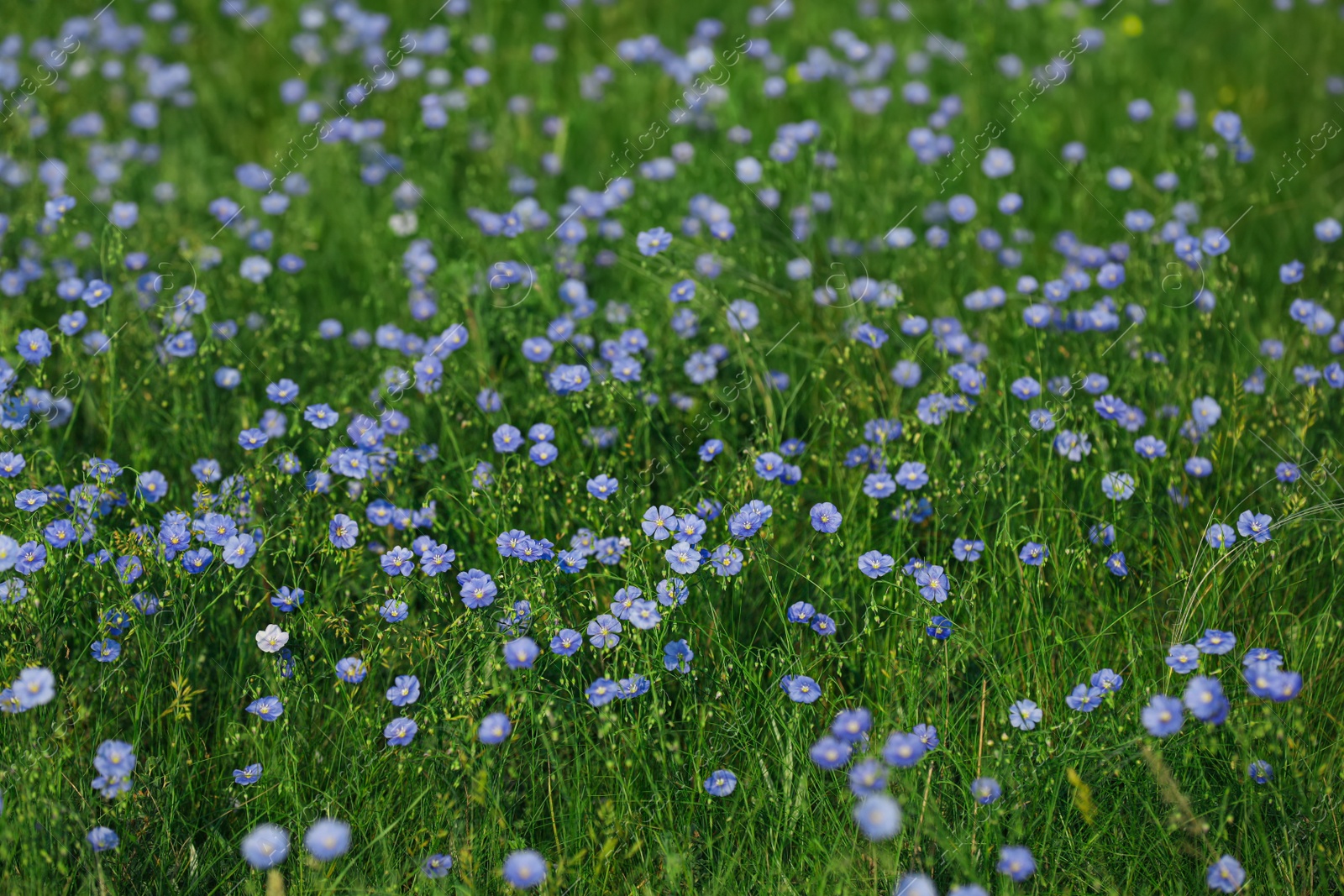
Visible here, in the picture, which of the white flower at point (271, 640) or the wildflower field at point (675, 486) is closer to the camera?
the wildflower field at point (675, 486)

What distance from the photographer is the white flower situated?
2.41 metres

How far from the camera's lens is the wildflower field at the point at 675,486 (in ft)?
7.21

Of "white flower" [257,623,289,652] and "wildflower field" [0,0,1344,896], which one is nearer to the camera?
"wildflower field" [0,0,1344,896]

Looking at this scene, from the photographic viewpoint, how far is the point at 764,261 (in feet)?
12.2

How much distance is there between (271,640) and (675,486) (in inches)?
42.3

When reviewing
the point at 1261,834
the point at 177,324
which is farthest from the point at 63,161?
the point at 1261,834

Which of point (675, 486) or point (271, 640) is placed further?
point (675, 486)

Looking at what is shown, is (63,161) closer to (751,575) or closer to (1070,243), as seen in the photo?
(751,575)

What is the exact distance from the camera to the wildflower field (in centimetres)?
220

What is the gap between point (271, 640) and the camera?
2.43m

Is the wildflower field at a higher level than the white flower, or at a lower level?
lower

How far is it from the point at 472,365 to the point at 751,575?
3.62ft

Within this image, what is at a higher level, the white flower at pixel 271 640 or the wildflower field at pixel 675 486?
the white flower at pixel 271 640

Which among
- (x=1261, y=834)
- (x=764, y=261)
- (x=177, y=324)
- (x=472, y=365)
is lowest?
(x=1261, y=834)
